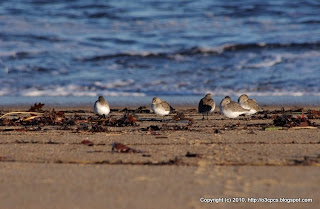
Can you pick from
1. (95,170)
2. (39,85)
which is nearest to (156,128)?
(95,170)

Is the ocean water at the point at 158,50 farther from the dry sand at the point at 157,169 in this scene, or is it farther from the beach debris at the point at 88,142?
the beach debris at the point at 88,142

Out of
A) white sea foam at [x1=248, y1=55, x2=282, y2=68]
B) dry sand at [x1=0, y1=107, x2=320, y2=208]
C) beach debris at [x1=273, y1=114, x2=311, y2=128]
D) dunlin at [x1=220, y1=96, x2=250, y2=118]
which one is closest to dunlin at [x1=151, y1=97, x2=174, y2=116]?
dunlin at [x1=220, y1=96, x2=250, y2=118]

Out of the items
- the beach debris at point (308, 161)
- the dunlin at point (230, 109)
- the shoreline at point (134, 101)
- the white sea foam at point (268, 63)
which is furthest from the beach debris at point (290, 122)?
the white sea foam at point (268, 63)

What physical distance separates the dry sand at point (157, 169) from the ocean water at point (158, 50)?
6338 mm

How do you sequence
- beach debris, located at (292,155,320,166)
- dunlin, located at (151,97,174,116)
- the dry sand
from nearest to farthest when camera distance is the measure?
the dry sand → beach debris, located at (292,155,320,166) → dunlin, located at (151,97,174,116)

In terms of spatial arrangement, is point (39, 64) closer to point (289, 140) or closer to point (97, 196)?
point (289, 140)

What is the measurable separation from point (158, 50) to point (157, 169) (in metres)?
13.8

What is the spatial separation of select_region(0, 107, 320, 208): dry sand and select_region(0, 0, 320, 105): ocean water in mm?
6338

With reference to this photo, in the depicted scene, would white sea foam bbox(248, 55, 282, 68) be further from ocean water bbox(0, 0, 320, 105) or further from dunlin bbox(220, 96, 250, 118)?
dunlin bbox(220, 96, 250, 118)

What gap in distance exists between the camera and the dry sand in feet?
11.7

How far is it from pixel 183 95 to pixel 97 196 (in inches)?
404

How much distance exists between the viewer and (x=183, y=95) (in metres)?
13.8

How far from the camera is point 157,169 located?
4.31m

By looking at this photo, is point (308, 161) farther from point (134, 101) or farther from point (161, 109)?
point (134, 101)
